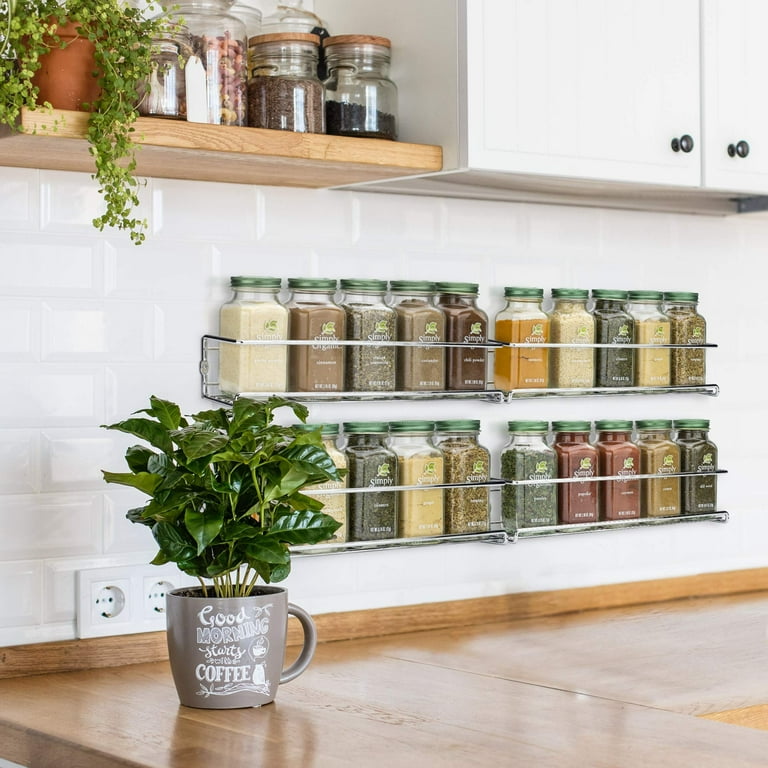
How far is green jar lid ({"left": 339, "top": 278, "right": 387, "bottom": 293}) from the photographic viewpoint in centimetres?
205

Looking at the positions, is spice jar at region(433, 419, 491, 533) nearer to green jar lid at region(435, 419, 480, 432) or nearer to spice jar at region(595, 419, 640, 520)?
green jar lid at region(435, 419, 480, 432)

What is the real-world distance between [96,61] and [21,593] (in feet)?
2.45

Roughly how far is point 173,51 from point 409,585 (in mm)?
964

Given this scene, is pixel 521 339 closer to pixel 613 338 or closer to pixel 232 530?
pixel 613 338

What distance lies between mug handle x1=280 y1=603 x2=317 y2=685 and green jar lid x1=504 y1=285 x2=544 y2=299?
2.48 ft

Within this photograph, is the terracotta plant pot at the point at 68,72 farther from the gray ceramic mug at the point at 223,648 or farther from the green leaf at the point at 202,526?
the gray ceramic mug at the point at 223,648

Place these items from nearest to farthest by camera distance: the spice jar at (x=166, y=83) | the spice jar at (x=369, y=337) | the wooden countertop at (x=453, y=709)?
the wooden countertop at (x=453, y=709) < the spice jar at (x=166, y=83) < the spice jar at (x=369, y=337)

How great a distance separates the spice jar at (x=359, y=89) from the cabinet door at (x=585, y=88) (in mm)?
140

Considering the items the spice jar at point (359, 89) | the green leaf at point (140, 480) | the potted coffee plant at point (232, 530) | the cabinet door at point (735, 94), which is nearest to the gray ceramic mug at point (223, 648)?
the potted coffee plant at point (232, 530)

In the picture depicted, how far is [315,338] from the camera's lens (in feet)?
6.56

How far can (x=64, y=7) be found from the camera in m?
1.56

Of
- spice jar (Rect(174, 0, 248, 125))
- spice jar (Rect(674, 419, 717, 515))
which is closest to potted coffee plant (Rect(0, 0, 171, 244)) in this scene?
spice jar (Rect(174, 0, 248, 125))

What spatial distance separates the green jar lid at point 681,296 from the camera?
7.86 feet

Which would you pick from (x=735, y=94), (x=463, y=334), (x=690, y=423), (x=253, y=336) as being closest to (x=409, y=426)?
(x=463, y=334)
